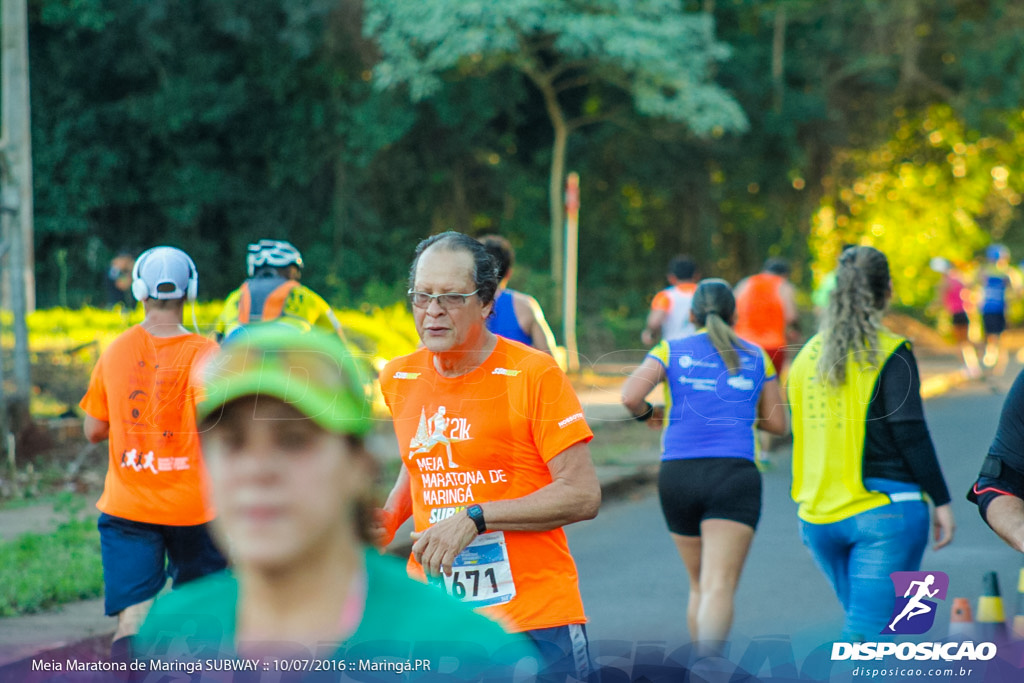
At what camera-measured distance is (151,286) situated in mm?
5070

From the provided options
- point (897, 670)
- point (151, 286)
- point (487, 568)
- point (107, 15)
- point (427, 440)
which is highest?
point (107, 15)

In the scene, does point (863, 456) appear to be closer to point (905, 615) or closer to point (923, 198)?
point (905, 615)

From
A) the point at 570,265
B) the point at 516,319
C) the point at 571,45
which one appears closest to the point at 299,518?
the point at 516,319

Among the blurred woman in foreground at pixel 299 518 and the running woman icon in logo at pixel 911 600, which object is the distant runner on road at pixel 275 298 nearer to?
the running woman icon in logo at pixel 911 600

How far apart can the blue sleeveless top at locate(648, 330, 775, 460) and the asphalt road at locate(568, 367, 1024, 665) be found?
34.3 inches

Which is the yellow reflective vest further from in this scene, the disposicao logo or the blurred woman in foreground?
the blurred woman in foreground

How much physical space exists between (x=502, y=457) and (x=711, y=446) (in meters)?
2.24

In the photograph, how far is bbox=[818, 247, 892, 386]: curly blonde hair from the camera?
5023mm

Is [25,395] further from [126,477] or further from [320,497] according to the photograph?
[320,497]

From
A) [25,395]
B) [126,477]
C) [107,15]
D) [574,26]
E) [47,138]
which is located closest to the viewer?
[126,477]

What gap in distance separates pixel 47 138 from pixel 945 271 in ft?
57.5

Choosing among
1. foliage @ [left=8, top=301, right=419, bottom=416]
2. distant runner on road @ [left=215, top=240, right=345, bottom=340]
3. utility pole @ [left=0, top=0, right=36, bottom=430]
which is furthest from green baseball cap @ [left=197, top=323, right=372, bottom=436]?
A: utility pole @ [left=0, top=0, right=36, bottom=430]

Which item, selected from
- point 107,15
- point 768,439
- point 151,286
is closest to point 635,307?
point 107,15

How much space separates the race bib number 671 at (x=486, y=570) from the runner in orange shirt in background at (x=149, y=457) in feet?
5.87
